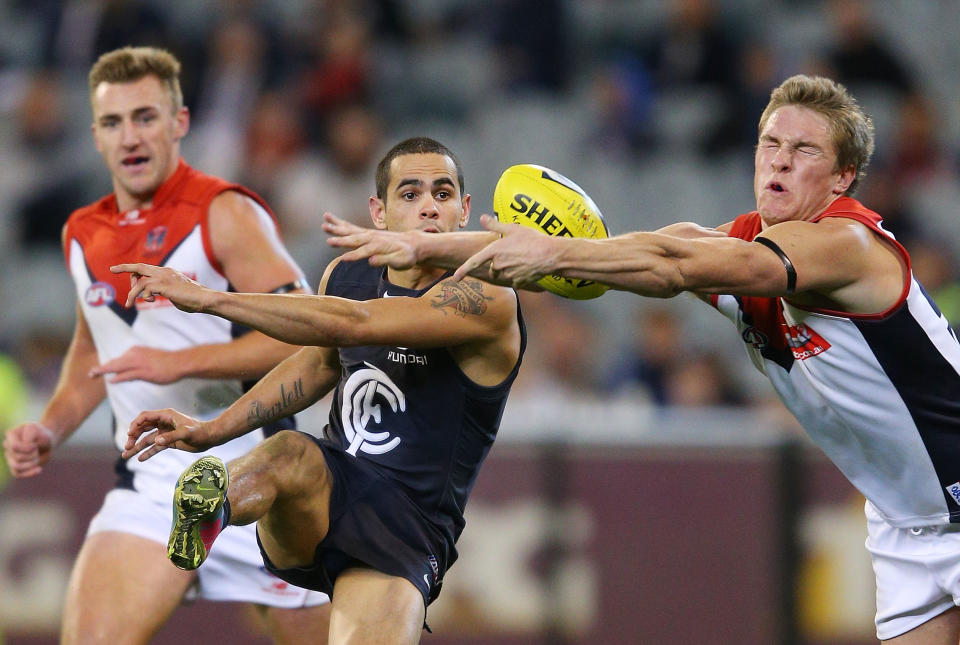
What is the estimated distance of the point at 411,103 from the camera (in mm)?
11945

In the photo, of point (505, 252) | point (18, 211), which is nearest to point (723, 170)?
point (18, 211)

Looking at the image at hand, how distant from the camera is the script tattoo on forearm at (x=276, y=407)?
4.74 m

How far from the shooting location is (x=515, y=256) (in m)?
3.87

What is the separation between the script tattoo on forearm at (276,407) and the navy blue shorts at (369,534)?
20 centimetres

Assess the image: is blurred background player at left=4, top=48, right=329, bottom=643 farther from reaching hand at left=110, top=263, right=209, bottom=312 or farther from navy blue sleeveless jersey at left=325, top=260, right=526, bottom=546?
reaching hand at left=110, top=263, right=209, bottom=312

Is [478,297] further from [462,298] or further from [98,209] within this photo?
[98,209]

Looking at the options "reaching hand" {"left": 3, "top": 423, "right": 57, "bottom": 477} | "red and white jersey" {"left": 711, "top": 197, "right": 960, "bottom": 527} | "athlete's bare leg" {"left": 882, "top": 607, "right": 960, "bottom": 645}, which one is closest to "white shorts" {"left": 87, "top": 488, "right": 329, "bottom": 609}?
"reaching hand" {"left": 3, "top": 423, "right": 57, "bottom": 477}

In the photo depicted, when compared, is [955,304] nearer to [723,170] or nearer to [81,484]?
[723,170]

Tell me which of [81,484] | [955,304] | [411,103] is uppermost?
[411,103]

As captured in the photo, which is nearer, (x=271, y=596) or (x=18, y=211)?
(x=271, y=596)

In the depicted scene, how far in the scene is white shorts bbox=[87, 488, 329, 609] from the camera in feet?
18.0

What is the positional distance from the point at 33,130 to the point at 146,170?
5971mm

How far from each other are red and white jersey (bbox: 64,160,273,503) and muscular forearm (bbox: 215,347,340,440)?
0.77 metres

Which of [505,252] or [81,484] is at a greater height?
[505,252]
